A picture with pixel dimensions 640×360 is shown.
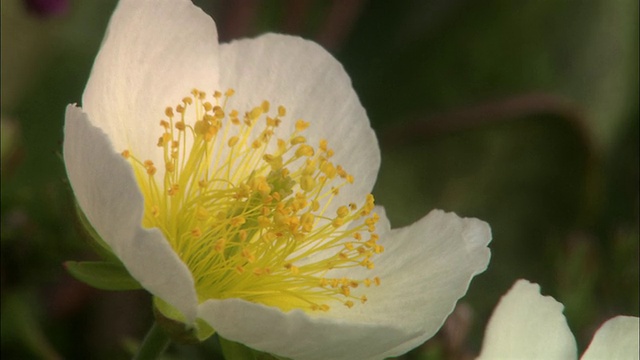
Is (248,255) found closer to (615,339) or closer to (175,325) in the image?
(175,325)

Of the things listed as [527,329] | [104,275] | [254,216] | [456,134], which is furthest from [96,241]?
[456,134]

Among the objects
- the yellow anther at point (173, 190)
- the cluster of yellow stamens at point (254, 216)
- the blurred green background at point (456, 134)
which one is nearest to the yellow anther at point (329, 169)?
the cluster of yellow stamens at point (254, 216)

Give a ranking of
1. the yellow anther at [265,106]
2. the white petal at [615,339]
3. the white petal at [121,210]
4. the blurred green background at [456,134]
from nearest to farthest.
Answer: the white petal at [121,210] < the white petal at [615,339] < the yellow anther at [265,106] < the blurred green background at [456,134]

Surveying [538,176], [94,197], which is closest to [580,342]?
[538,176]

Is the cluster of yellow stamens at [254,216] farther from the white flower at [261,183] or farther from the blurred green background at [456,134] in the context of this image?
the blurred green background at [456,134]

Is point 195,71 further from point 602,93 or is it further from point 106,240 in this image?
point 602,93

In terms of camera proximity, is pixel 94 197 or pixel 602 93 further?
pixel 602 93
